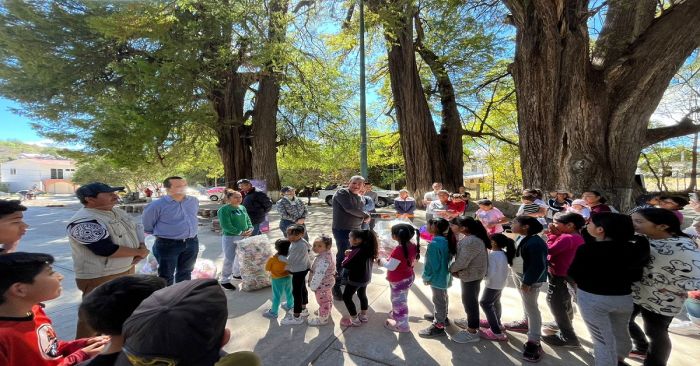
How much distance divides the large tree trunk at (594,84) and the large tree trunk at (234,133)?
459 inches

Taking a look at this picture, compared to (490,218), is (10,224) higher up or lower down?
higher up

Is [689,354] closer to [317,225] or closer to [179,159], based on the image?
[317,225]

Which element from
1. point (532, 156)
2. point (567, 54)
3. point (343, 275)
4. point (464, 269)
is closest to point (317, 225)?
point (343, 275)

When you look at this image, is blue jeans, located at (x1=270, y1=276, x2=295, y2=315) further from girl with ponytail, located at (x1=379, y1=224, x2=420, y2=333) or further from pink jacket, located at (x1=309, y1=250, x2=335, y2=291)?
girl with ponytail, located at (x1=379, y1=224, x2=420, y2=333)

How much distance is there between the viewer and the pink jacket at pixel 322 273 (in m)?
3.31

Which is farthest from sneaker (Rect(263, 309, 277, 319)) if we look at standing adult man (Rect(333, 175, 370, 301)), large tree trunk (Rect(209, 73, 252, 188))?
large tree trunk (Rect(209, 73, 252, 188))

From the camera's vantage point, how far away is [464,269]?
3023mm

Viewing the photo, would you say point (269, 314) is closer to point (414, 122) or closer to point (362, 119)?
point (362, 119)

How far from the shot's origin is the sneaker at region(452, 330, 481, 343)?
2988mm

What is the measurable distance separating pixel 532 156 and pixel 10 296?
10.1 meters

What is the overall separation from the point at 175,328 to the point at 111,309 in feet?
1.72

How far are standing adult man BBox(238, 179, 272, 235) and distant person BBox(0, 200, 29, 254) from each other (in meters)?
3.05

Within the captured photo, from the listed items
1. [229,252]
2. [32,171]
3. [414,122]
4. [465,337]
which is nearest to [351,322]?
[465,337]

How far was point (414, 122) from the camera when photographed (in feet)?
40.0
